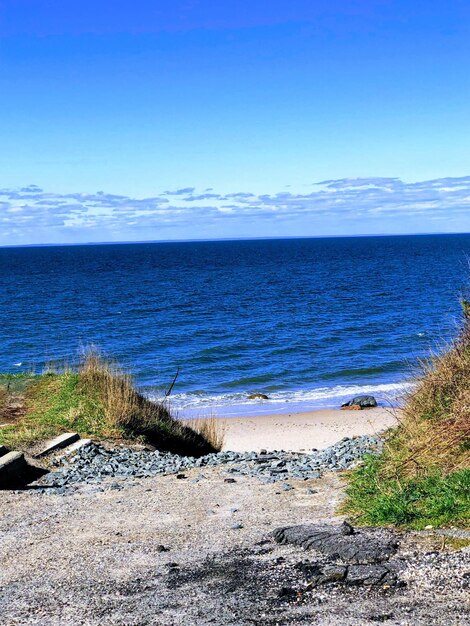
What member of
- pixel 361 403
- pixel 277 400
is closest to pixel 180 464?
pixel 361 403

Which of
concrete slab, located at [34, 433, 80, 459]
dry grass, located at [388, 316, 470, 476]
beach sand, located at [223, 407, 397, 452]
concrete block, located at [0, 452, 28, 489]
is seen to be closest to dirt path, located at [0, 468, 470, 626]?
concrete block, located at [0, 452, 28, 489]

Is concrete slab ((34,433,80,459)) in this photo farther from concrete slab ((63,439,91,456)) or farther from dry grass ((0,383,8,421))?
dry grass ((0,383,8,421))

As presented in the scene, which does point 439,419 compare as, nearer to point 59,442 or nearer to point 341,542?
point 341,542

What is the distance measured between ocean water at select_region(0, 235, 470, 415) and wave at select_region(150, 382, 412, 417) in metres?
0.07

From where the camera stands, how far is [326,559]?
23.7 ft

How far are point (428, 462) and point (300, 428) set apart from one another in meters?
13.1

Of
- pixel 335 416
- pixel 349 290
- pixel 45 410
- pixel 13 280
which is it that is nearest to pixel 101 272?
pixel 13 280

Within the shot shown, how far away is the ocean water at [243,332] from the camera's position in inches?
1135

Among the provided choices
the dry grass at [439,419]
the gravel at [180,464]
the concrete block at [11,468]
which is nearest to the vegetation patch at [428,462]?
the dry grass at [439,419]

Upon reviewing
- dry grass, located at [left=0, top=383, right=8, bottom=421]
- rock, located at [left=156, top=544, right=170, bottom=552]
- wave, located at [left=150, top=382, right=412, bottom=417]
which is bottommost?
wave, located at [left=150, top=382, right=412, bottom=417]

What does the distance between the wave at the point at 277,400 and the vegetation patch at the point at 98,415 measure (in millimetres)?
8261

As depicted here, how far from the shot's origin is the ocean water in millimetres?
28828

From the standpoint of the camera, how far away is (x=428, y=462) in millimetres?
9523

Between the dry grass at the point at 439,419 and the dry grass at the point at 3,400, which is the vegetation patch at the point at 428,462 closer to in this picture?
the dry grass at the point at 439,419
